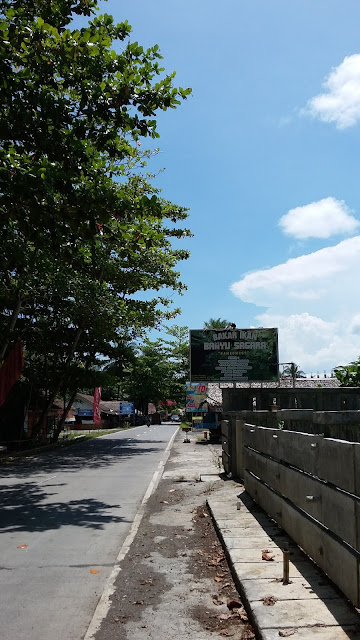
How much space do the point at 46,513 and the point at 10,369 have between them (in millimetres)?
15367

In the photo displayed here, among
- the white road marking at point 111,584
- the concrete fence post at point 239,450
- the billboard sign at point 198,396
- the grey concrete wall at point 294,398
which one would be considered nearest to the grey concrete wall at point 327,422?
the white road marking at point 111,584

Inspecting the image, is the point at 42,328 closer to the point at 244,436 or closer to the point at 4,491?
the point at 4,491

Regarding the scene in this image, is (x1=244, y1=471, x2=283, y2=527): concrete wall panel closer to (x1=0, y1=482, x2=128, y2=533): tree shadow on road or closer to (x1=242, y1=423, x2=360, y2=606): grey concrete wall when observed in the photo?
(x1=242, y1=423, x2=360, y2=606): grey concrete wall

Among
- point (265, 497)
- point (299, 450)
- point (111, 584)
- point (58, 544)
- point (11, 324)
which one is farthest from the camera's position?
point (11, 324)

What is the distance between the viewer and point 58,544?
7586mm

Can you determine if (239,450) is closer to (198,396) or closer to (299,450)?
(299,450)

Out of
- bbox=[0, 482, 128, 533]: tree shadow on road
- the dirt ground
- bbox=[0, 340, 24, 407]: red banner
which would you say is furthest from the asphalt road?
bbox=[0, 340, 24, 407]: red banner

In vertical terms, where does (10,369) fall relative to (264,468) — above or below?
above

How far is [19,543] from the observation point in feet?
25.0

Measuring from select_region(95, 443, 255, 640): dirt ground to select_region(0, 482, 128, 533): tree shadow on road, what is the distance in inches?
40.7

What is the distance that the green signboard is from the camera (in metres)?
30.8

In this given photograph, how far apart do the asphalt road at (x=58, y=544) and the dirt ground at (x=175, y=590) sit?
30 cm

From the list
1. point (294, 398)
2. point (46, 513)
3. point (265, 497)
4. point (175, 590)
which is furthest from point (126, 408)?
point (175, 590)

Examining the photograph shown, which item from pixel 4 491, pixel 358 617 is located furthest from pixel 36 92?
pixel 358 617
